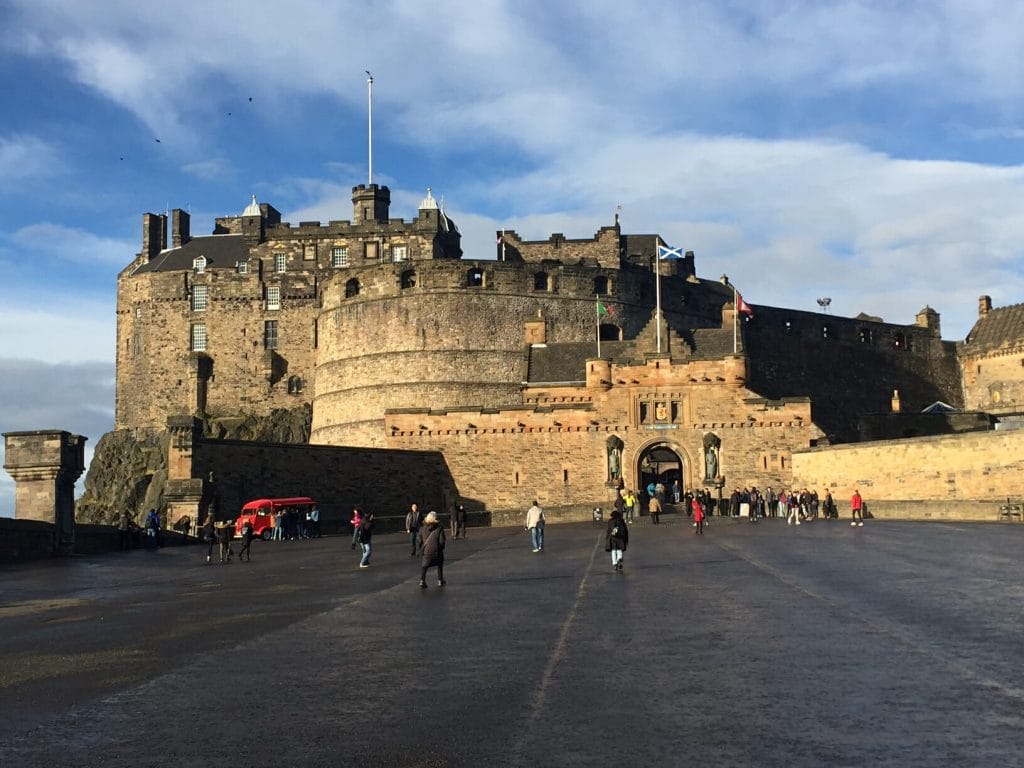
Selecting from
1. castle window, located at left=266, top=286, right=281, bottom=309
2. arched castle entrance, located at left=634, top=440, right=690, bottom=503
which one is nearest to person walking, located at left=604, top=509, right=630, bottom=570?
arched castle entrance, located at left=634, top=440, right=690, bottom=503

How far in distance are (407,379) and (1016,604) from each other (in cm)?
4623

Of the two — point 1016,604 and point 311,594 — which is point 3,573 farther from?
point 1016,604

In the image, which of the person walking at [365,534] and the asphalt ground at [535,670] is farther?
the person walking at [365,534]

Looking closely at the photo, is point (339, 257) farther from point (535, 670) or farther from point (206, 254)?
point (535, 670)

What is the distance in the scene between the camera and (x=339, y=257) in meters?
63.8

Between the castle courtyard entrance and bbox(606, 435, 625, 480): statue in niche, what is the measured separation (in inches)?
30.8

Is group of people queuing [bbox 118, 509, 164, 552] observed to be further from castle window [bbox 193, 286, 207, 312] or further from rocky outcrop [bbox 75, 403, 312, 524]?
castle window [bbox 193, 286, 207, 312]

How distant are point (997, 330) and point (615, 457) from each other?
37.1 m

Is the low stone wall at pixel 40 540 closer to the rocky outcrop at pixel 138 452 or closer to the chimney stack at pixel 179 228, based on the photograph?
the rocky outcrop at pixel 138 452

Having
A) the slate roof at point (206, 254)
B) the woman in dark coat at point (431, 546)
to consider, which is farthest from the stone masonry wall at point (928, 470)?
the slate roof at point (206, 254)

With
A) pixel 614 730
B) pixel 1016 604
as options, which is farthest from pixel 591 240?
pixel 614 730

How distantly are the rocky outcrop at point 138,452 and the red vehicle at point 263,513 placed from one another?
23.4 m

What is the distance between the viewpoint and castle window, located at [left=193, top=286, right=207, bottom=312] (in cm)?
6419

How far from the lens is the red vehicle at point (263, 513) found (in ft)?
117
